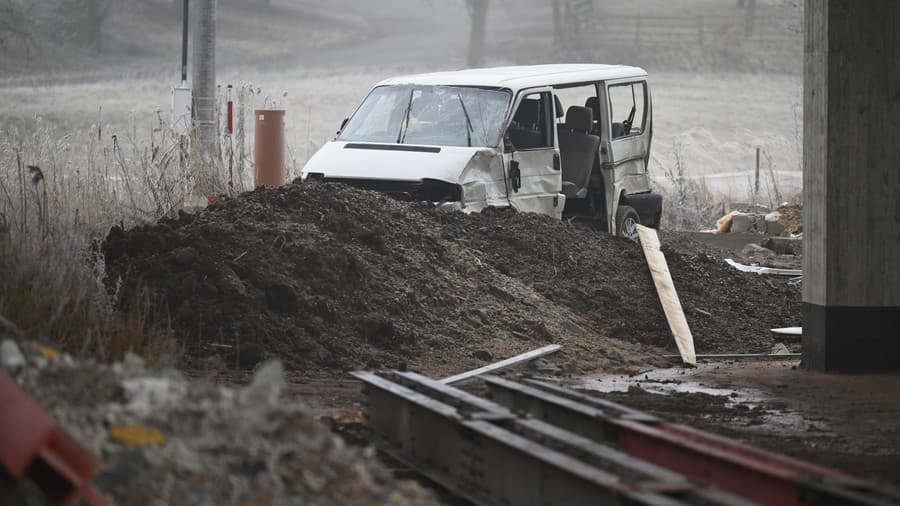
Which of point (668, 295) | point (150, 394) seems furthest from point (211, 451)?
point (668, 295)

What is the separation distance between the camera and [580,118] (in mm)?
14961

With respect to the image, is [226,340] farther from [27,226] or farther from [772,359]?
[772,359]

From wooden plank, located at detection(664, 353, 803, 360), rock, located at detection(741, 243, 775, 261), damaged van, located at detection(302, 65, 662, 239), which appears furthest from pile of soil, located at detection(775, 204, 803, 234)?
wooden plank, located at detection(664, 353, 803, 360)

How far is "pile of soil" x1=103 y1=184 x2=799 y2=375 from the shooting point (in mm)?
9711

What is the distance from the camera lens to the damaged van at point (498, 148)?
1311cm

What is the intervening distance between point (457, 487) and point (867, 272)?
4.79m

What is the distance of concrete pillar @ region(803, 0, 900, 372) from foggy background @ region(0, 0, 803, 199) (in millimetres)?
26413

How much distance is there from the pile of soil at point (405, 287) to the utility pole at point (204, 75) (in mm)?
4024

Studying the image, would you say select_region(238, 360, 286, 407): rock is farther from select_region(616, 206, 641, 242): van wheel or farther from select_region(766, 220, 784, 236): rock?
select_region(766, 220, 784, 236): rock

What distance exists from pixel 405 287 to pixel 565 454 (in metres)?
5.55

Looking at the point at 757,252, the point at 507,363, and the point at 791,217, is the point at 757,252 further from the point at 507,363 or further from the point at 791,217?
the point at 507,363

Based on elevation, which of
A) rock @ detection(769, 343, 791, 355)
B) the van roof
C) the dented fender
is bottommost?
rock @ detection(769, 343, 791, 355)

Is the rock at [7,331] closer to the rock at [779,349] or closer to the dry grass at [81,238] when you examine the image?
the dry grass at [81,238]

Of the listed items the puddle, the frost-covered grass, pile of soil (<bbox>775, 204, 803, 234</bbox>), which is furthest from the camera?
pile of soil (<bbox>775, 204, 803, 234</bbox>)
